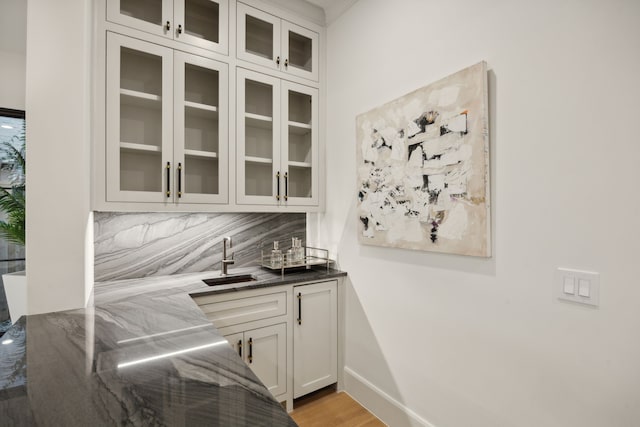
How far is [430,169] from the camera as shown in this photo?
1.60m

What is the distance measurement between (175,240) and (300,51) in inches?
68.2

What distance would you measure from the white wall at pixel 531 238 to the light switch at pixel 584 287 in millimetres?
54

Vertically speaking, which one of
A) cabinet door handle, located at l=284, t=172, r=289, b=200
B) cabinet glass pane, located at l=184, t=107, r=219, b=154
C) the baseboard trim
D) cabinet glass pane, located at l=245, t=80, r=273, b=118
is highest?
cabinet glass pane, located at l=245, t=80, r=273, b=118

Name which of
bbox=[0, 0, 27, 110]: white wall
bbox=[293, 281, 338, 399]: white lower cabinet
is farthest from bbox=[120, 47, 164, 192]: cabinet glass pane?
bbox=[293, 281, 338, 399]: white lower cabinet

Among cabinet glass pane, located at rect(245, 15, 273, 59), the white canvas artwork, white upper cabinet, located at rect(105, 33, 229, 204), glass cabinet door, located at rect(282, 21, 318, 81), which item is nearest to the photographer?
the white canvas artwork

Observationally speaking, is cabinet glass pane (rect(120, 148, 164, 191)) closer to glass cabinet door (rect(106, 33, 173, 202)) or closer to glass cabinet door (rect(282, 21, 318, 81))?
glass cabinet door (rect(106, 33, 173, 202))

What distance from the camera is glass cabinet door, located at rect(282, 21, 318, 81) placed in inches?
89.7

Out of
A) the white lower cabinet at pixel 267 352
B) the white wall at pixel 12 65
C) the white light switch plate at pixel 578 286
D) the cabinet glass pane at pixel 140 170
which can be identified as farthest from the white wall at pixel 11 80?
the white light switch plate at pixel 578 286

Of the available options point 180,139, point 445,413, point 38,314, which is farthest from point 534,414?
point 180,139

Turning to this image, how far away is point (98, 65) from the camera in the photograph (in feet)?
5.48

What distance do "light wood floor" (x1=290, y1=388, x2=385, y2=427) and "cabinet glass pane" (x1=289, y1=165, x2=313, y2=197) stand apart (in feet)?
4.86

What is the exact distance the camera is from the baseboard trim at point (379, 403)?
1786mm

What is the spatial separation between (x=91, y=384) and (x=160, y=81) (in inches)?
66.5

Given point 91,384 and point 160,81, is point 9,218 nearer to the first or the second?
point 160,81
